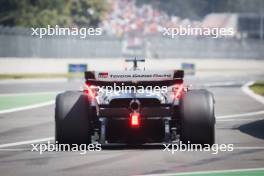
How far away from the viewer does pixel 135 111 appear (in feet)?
45.3

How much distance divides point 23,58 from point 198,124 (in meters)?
43.5

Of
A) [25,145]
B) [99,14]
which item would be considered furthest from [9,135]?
[99,14]

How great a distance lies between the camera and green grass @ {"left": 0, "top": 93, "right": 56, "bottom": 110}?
27.5 m

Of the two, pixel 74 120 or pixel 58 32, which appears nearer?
pixel 74 120

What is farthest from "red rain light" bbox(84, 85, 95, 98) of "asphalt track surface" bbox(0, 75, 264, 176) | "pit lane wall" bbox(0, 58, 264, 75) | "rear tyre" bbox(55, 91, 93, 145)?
"pit lane wall" bbox(0, 58, 264, 75)

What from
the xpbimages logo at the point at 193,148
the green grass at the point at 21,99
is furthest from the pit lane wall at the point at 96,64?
the xpbimages logo at the point at 193,148

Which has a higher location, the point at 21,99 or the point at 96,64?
the point at 96,64

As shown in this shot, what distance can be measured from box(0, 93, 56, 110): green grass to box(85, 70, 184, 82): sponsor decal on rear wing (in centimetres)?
1250

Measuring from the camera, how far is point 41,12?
295 feet

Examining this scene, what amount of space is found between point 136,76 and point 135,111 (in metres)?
0.55

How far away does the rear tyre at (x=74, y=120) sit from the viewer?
1406 centimetres

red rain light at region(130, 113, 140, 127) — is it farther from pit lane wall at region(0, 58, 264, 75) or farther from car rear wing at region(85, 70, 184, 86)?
pit lane wall at region(0, 58, 264, 75)

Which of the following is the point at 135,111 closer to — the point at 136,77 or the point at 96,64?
the point at 136,77

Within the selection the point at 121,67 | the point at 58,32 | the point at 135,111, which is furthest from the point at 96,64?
the point at 135,111
